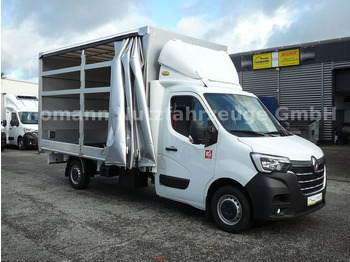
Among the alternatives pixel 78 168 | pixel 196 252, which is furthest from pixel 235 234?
pixel 78 168

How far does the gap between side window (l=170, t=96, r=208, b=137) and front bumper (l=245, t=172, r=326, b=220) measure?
4.10 feet

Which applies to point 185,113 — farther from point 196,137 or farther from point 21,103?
point 21,103

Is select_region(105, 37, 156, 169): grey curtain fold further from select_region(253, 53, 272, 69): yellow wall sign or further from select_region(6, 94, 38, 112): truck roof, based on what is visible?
select_region(253, 53, 272, 69): yellow wall sign

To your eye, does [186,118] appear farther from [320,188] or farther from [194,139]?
[320,188]

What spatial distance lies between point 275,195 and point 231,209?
0.71 m

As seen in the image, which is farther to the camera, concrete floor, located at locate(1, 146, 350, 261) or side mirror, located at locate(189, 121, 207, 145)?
side mirror, located at locate(189, 121, 207, 145)

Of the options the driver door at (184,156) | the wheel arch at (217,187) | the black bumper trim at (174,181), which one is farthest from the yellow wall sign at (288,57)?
the wheel arch at (217,187)

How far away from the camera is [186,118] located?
5.64 m

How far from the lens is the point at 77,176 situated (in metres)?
7.98

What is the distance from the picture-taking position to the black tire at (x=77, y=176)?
25.7 ft

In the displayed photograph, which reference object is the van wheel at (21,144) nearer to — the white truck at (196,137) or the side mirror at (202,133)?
the white truck at (196,137)

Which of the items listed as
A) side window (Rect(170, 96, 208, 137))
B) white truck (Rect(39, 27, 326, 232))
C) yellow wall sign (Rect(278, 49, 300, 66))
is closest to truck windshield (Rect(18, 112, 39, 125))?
white truck (Rect(39, 27, 326, 232))

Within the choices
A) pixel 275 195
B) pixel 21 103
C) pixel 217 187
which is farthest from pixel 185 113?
pixel 21 103

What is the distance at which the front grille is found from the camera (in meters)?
4.79
